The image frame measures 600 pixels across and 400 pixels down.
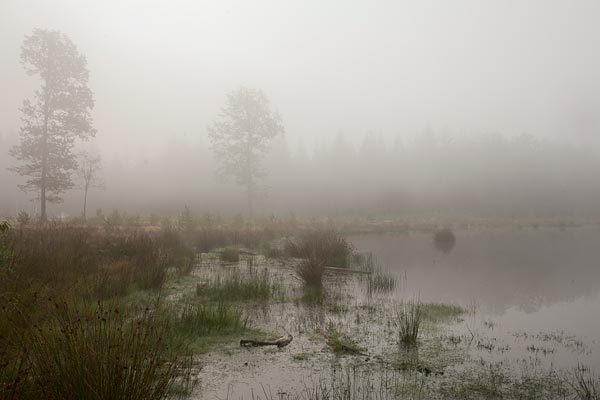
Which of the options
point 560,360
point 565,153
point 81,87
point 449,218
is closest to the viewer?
point 560,360

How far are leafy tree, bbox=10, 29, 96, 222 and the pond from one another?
57.4 ft

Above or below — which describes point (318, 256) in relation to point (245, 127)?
below

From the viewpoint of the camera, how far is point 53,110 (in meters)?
22.5

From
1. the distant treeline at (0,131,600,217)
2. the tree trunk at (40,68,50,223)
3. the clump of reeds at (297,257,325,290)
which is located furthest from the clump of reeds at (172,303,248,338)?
the distant treeline at (0,131,600,217)

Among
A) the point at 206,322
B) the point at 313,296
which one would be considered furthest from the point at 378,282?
the point at 206,322

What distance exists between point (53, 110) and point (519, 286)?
24.7 metres

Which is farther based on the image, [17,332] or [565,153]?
[565,153]

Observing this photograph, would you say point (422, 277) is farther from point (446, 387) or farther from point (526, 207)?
point (526, 207)

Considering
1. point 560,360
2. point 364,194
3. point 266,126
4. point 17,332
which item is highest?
point 266,126

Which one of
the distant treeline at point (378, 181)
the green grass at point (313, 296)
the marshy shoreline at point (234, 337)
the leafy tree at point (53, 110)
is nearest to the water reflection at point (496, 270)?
the marshy shoreline at point (234, 337)

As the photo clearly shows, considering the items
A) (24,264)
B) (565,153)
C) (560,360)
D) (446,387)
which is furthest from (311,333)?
(565,153)

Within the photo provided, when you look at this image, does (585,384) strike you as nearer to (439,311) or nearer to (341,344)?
(341,344)

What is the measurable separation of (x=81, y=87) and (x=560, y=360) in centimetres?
2602

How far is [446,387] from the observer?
4.71m
